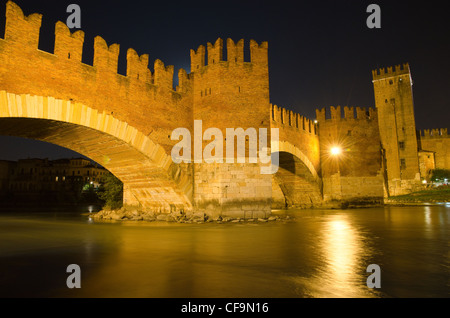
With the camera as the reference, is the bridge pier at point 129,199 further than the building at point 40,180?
No

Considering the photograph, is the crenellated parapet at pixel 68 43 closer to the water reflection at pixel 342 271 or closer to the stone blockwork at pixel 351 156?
the water reflection at pixel 342 271

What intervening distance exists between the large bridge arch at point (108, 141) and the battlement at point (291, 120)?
747 centimetres

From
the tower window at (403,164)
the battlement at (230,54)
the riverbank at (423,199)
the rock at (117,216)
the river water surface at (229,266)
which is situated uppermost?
the battlement at (230,54)

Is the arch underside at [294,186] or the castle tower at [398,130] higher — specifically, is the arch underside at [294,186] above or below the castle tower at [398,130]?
below

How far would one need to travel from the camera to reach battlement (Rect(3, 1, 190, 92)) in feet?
26.3

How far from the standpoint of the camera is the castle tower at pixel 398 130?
122 ft

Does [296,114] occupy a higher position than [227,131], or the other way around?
[296,114]

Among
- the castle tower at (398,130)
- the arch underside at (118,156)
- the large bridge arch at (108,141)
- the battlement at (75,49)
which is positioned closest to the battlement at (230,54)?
the battlement at (75,49)
